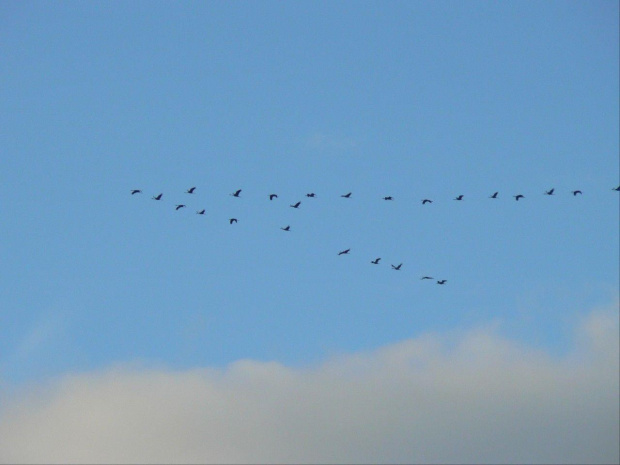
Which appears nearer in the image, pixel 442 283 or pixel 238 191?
pixel 238 191

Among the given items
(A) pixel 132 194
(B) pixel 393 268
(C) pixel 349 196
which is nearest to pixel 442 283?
(B) pixel 393 268

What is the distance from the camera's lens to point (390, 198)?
16462cm

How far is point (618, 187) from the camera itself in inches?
6378

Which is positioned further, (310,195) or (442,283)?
(442,283)

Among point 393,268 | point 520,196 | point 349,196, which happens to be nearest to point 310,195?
point 349,196

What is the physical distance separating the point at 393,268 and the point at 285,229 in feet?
51.8

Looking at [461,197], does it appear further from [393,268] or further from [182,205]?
[182,205]

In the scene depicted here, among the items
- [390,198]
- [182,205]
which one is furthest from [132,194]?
[390,198]

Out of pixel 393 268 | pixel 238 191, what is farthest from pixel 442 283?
pixel 238 191

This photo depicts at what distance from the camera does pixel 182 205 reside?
16025 centimetres

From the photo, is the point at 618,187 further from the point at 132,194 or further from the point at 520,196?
the point at 132,194

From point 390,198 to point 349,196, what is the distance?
7494mm

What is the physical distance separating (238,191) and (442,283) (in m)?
32.5

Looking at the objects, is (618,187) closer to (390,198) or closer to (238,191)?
(390,198)
